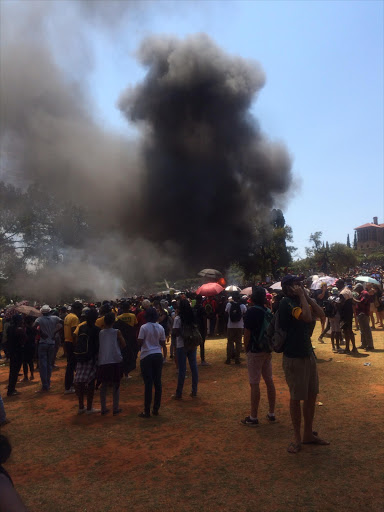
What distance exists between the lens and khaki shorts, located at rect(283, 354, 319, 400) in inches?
157

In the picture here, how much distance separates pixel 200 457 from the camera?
422cm

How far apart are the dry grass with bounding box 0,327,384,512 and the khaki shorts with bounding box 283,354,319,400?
0.63 m

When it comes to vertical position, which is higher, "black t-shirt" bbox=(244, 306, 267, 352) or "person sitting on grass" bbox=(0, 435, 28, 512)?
"black t-shirt" bbox=(244, 306, 267, 352)

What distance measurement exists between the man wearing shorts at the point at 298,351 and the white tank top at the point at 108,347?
2693 millimetres

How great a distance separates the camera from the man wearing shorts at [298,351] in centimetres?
400

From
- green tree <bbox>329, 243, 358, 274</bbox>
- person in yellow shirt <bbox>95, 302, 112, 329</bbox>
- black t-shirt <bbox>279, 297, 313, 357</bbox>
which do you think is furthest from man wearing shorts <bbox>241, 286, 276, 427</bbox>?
green tree <bbox>329, 243, 358, 274</bbox>

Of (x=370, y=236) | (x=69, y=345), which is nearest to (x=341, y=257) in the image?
(x=69, y=345)

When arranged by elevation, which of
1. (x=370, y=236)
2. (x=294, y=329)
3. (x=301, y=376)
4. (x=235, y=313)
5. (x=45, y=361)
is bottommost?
(x=45, y=361)

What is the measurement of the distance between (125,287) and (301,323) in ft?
116

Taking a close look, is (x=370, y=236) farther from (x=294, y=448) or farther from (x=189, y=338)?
(x=294, y=448)

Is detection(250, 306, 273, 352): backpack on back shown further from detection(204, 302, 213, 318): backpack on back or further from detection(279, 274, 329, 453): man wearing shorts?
detection(204, 302, 213, 318): backpack on back

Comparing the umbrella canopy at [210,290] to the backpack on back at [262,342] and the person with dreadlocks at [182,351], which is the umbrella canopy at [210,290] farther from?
the backpack on back at [262,342]

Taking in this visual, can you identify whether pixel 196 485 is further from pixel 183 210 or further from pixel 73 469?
pixel 183 210

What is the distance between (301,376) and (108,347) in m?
2.94
